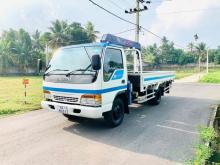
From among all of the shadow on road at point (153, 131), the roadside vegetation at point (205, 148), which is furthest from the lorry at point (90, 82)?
the roadside vegetation at point (205, 148)

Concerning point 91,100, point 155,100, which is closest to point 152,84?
point 155,100

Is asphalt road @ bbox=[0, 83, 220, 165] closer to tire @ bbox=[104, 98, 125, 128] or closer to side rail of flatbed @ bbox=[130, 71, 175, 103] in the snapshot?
tire @ bbox=[104, 98, 125, 128]

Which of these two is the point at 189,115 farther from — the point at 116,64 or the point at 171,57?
the point at 171,57

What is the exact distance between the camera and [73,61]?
6020 mm

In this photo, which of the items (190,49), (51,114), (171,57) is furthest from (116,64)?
(190,49)

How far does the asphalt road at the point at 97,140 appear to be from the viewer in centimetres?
444

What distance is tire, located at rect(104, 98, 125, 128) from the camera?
20.3ft

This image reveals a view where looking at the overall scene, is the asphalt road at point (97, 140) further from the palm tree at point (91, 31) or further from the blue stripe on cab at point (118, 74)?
the palm tree at point (91, 31)

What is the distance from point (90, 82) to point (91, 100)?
1.51ft

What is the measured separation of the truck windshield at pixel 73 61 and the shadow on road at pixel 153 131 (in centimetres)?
170

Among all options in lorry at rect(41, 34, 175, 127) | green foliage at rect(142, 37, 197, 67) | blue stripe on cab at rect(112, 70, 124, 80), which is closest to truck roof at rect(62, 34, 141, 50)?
lorry at rect(41, 34, 175, 127)

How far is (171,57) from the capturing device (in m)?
83.0

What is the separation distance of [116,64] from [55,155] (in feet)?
9.90

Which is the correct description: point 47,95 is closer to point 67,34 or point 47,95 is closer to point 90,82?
point 90,82
